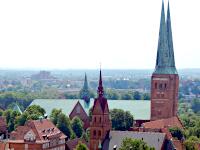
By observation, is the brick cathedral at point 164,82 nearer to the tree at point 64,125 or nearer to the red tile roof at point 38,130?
the tree at point 64,125

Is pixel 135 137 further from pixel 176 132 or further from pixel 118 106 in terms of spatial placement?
pixel 118 106

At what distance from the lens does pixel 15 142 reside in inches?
3012

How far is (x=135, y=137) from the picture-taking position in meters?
70.7

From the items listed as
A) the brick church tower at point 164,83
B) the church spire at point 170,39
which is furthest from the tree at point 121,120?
the church spire at point 170,39

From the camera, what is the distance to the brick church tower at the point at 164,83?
324 ft


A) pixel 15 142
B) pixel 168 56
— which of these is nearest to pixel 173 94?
pixel 168 56

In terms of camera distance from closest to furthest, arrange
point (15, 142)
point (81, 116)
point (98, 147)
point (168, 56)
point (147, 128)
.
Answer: point (98, 147)
point (15, 142)
point (147, 128)
point (168, 56)
point (81, 116)

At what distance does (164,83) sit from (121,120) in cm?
877

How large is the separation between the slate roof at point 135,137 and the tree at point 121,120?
23237mm

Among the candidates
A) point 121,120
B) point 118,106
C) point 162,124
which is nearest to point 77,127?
point 121,120

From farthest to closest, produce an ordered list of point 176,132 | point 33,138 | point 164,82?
1. point 164,82
2. point 176,132
3. point 33,138

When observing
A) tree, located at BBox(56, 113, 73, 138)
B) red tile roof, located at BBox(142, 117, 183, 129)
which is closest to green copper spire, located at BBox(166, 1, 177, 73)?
red tile roof, located at BBox(142, 117, 183, 129)

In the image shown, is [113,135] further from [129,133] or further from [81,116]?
[81,116]

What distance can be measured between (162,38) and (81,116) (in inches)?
814
